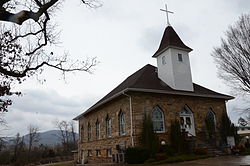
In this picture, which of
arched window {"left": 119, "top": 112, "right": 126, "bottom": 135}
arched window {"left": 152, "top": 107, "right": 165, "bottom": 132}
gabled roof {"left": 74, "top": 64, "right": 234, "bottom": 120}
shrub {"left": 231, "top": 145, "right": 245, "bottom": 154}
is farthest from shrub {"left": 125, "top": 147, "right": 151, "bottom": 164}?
shrub {"left": 231, "top": 145, "right": 245, "bottom": 154}

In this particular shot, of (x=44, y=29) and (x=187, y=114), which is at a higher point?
(x=44, y=29)

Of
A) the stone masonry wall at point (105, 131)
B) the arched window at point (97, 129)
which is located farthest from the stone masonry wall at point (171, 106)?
the arched window at point (97, 129)

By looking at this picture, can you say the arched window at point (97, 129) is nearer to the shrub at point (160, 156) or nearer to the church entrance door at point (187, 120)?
the church entrance door at point (187, 120)

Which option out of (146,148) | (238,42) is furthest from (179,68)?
(146,148)

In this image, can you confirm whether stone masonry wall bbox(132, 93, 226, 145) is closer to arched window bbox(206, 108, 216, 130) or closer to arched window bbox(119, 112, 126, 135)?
arched window bbox(206, 108, 216, 130)

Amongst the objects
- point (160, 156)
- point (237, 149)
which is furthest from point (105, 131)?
point (237, 149)

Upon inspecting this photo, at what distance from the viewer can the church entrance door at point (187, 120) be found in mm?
17781

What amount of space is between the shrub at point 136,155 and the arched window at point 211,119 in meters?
6.70

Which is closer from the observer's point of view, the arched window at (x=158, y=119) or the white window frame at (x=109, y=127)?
the arched window at (x=158, y=119)

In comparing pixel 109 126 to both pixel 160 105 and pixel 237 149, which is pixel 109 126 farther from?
pixel 237 149

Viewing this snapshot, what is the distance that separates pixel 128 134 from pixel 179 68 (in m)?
6.70

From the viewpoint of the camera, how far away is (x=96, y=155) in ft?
70.9

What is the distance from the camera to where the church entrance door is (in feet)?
58.3

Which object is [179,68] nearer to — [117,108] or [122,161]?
[117,108]
